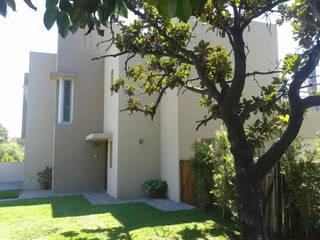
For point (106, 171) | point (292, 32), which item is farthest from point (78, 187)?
point (292, 32)

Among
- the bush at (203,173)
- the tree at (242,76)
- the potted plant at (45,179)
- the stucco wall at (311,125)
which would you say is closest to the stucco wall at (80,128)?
the potted plant at (45,179)

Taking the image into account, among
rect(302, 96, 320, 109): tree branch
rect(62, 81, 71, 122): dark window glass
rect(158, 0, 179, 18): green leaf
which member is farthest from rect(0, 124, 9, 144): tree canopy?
rect(158, 0, 179, 18): green leaf

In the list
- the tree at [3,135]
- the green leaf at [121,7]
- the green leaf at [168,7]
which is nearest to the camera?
the green leaf at [168,7]

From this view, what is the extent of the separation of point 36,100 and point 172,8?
73.3ft

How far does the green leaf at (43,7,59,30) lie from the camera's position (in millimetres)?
2418

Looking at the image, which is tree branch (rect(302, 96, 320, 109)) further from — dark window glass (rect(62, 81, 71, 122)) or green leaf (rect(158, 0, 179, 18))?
dark window glass (rect(62, 81, 71, 122))

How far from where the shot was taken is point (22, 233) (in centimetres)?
934

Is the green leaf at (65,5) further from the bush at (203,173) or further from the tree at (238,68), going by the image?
the bush at (203,173)

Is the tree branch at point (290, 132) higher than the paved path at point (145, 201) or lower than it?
higher

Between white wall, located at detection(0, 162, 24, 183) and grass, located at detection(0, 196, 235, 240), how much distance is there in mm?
16621

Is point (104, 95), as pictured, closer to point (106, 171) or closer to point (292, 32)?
point (106, 171)

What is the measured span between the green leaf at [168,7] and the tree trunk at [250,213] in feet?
11.1

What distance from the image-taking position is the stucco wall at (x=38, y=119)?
72.0ft

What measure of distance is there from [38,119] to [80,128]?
397 centimetres
